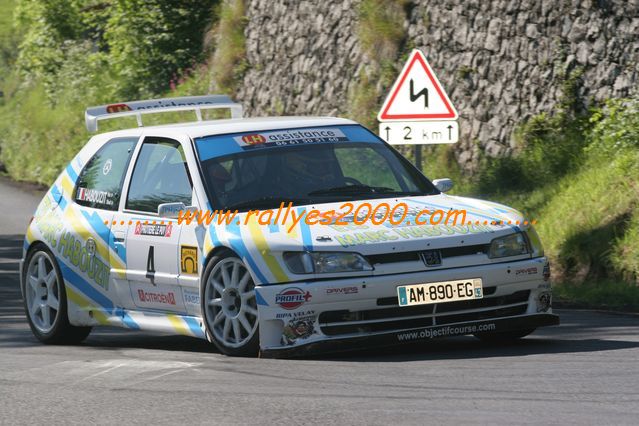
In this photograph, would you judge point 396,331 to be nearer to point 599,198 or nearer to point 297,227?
point 297,227

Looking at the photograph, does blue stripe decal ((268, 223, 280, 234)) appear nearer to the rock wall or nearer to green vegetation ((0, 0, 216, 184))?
the rock wall

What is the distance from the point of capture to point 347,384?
7160 millimetres

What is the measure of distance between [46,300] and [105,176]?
3.54 feet

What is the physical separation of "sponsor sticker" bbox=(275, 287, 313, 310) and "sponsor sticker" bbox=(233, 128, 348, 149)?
169cm

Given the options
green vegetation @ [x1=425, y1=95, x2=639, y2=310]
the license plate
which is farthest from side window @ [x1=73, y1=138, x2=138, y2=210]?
green vegetation @ [x1=425, y1=95, x2=639, y2=310]

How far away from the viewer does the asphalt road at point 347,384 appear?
20.8ft

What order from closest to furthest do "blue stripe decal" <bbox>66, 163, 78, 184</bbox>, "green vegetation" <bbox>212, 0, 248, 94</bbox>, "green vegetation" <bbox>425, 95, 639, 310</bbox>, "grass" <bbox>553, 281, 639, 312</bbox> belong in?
"blue stripe decal" <bbox>66, 163, 78, 184</bbox>
"grass" <bbox>553, 281, 639, 312</bbox>
"green vegetation" <bbox>425, 95, 639, 310</bbox>
"green vegetation" <bbox>212, 0, 248, 94</bbox>

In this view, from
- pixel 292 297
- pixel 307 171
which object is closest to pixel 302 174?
pixel 307 171

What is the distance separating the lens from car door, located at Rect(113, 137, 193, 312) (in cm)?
912

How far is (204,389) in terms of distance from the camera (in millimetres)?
7199

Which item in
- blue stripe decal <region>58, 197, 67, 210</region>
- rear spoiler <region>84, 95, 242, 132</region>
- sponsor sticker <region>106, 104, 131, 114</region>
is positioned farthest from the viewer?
sponsor sticker <region>106, 104, 131, 114</region>

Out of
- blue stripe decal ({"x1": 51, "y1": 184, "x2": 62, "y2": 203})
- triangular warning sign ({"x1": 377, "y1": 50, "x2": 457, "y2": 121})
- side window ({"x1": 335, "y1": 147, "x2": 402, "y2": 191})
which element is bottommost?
blue stripe decal ({"x1": 51, "y1": 184, "x2": 62, "y2": 203})

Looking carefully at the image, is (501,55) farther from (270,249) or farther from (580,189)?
(270,249)

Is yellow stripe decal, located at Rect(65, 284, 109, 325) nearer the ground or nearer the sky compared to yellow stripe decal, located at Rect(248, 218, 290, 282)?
nearer the ground
